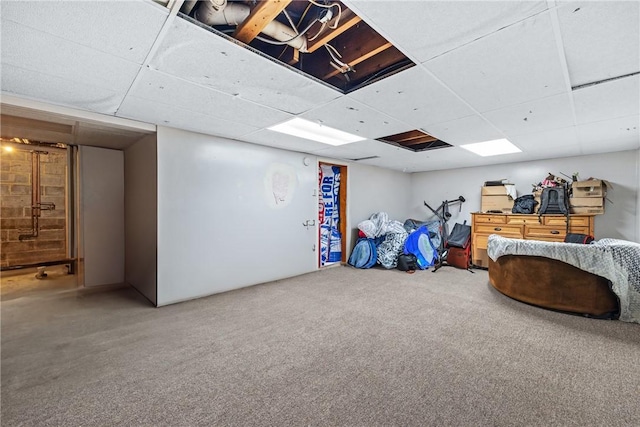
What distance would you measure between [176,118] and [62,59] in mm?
1152

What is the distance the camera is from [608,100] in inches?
89.6

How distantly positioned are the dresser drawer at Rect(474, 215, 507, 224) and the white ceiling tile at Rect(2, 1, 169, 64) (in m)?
5.56

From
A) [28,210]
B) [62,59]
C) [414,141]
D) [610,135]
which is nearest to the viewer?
[62,59]

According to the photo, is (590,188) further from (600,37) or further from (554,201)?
(600,37)

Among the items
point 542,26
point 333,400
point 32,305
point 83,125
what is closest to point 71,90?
point 83,125

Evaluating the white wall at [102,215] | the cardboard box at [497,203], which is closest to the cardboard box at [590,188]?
the cardboard box at [497,203]

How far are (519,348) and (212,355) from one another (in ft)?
8.25

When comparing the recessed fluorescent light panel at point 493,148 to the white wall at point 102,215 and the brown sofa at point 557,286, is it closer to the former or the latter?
the brown sofa at point 557,286

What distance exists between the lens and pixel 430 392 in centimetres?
166

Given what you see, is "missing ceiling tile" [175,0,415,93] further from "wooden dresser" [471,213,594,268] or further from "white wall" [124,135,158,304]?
"wooden dresser" [471,213,594,268]

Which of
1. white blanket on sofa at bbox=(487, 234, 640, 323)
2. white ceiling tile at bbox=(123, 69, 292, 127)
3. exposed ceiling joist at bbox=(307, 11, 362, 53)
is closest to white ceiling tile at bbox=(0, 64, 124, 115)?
white ceiling tile at bbox=(123, 69, 292, 127)

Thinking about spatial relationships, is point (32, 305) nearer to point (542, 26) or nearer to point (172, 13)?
point (172, 13)

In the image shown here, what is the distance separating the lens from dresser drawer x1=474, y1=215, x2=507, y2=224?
16.0 ft

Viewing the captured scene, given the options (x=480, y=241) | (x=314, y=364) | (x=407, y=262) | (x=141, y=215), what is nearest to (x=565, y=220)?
(x=480, y=241)
